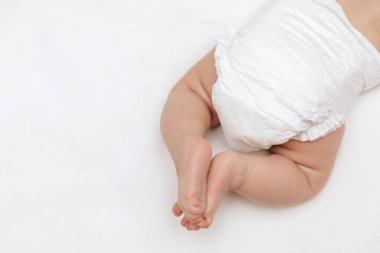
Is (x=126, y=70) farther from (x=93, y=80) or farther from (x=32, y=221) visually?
(x=32, y=221)

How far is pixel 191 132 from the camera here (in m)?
1.14

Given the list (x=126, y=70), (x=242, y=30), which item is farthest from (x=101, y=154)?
(x=242, y=30)

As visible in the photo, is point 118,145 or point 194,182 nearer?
point 194,182

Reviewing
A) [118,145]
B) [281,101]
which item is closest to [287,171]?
[281,101]

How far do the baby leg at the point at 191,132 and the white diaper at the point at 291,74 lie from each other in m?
0.06

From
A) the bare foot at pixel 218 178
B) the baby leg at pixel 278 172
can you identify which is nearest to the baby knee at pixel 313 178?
the baby leg at pixel 278 172

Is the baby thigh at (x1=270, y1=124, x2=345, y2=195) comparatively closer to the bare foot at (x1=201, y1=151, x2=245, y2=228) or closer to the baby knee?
the baby knee

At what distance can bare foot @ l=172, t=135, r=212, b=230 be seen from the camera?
1.01 metres

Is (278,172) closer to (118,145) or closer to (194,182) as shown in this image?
(194,182)

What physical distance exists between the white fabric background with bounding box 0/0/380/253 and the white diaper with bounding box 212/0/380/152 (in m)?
0.14

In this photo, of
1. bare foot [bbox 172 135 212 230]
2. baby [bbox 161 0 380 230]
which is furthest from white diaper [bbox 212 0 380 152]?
bare foot [bbox 172 135 212 230]

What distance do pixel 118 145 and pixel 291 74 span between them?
438 millimetres

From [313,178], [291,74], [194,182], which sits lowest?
[313,178]

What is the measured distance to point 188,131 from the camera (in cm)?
114
